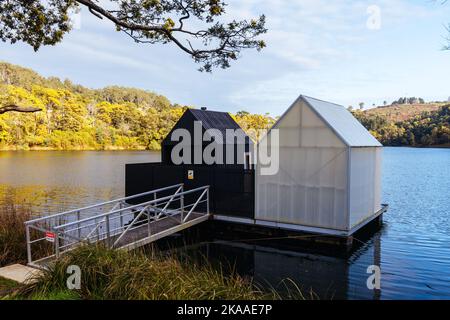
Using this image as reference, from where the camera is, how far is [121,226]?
50.4ft

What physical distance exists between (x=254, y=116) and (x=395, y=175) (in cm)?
5208

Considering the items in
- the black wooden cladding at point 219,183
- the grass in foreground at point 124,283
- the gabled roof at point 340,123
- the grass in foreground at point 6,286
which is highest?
the gabled roof at point 340,123

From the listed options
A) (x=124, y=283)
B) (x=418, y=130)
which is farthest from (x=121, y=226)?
(x=418, y=130)

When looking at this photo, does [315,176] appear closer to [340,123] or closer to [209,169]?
[340,123]

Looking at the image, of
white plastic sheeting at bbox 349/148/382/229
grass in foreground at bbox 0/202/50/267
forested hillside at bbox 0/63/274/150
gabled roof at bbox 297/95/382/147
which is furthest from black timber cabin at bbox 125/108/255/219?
forested hillside at bbox 0/63/274/150

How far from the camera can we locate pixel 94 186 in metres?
29.8

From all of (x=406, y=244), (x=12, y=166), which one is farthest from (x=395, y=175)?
(x=12, y=166)

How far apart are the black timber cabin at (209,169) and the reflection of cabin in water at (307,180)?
0.15 feet

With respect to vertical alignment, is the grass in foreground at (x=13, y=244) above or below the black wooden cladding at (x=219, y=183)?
below

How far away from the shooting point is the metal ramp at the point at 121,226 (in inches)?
381

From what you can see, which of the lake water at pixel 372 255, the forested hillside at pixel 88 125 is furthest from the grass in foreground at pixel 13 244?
the forested hillside at pixel 88 125

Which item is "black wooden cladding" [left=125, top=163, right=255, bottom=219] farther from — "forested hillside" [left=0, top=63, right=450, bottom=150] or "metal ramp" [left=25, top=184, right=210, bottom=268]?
"forested hillside" [left=0, top=63, right=450, bottom=150]

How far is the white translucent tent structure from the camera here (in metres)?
13.4

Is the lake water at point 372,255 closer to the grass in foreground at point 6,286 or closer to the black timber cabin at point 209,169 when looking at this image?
the black timber cabin at point 209,169
